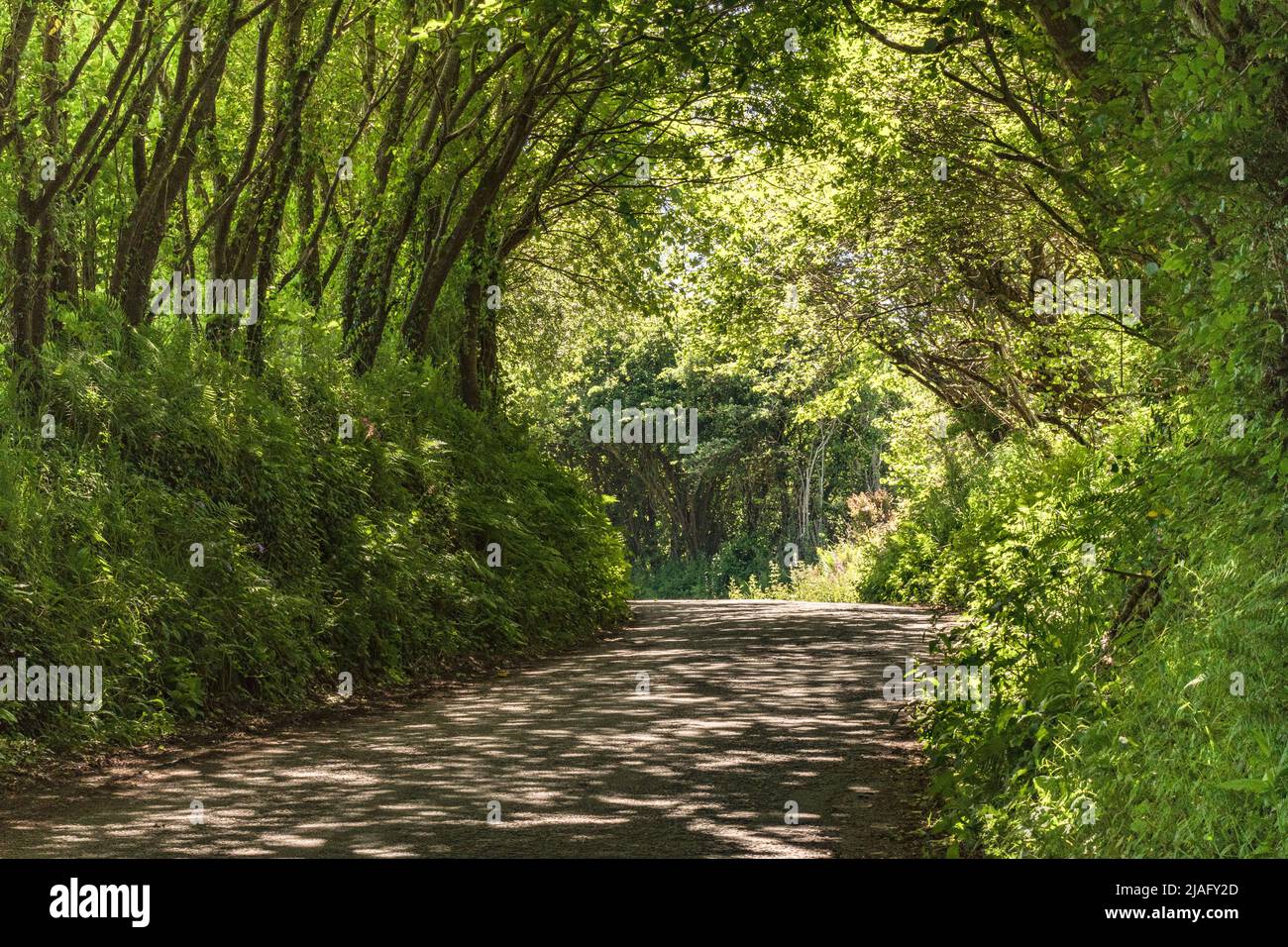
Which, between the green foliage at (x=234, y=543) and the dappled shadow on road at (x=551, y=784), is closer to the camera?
the dappled shadow on road at (x=551, y=784)

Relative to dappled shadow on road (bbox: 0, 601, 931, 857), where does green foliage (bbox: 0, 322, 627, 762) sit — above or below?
above

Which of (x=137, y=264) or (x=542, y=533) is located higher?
(x=137, y=264)

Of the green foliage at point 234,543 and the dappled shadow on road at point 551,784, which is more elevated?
the green foliage at point 234,543

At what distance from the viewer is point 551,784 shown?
334 inches

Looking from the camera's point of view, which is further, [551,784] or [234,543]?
[234,543]

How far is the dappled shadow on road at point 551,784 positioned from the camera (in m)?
6.90

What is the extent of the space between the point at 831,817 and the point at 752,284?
19.9m

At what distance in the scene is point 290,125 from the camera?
46.4 ft

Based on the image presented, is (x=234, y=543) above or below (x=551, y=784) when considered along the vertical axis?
above

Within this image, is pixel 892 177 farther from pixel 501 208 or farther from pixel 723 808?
pixel 723 808

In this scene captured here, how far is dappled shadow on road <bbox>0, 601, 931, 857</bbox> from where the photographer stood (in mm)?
6902
